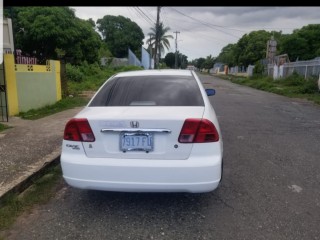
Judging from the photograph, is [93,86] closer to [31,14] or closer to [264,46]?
[31,14]

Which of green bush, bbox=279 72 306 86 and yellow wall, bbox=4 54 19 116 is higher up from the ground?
yellow wall, bbox=4 54 19 116

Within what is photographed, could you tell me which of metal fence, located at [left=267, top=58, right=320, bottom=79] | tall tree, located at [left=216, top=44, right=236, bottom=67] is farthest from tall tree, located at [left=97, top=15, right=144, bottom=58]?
metal fence, located at [left=267, top=58, right=320, bottom=79]

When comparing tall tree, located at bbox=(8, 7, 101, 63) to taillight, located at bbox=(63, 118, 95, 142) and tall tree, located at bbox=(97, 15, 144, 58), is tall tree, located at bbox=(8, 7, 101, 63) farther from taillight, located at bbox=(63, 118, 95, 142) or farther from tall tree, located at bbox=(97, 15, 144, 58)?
tall tree, located at bbox=(97, 15, 144, 58)

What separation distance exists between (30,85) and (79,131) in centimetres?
696

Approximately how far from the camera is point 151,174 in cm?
312

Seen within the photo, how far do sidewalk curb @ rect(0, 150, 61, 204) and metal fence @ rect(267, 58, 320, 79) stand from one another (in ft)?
65.6

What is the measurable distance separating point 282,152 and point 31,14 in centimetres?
2032

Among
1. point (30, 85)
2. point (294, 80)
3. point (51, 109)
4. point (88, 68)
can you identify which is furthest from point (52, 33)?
point (294, 80)

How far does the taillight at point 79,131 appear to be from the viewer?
327cm

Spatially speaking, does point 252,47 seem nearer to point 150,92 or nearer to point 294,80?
point 294,80

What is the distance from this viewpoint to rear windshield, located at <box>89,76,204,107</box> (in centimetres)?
371

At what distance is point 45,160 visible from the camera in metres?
→ 4.96

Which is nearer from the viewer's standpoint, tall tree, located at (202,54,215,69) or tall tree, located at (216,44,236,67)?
tall tree, located at (216,44,236,67)

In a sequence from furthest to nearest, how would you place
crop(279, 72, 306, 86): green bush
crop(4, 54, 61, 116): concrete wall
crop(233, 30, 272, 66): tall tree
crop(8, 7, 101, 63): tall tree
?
1. crop(233, 30, 272, 66): tall tree
2. crop(279, 72, 306, 86): green bush
3. crop(8, 7, 101, 63): tall tree
4. crop(4, 54, 61, 116): concrete wall
